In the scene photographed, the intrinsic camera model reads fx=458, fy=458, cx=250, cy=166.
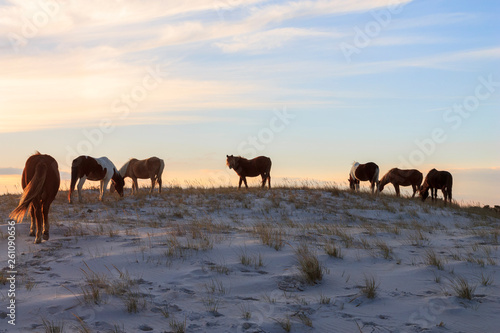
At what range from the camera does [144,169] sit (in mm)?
22797

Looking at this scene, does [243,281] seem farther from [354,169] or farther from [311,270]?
[354,169]

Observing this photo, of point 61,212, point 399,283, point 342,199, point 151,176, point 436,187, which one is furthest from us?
point 436,187

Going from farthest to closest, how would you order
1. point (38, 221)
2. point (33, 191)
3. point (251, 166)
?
point (251, 166) → point (38, 221) → point (33, 191)

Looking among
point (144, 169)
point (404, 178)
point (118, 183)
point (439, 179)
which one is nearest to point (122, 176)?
point (144, 169)

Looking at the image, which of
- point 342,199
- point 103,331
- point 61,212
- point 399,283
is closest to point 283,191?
point 342,199

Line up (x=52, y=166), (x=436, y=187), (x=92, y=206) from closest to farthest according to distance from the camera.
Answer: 1. (x=52, y=166)
2. (x=92, y=206)
3. (x=436, y=187)

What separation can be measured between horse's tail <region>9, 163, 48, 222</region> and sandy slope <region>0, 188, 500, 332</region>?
69 centimetres

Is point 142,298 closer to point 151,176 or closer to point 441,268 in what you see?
point 441,268

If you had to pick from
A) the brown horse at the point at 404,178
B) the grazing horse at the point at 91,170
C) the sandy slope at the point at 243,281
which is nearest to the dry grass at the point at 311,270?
the sandy slope at the point at 243,281

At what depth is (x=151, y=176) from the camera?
22.5m

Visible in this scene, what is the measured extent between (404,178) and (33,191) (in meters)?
25.3

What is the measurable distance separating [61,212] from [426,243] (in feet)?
36.3

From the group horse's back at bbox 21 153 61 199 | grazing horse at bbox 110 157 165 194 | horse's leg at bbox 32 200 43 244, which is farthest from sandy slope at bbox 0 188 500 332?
grazing horse at bbox 110 157 165 194

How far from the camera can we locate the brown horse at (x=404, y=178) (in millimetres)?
29500
